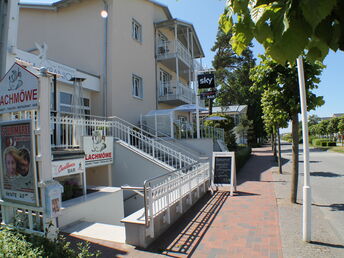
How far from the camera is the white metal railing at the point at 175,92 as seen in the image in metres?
16.0

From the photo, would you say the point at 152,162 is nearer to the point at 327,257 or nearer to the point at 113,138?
the point at 113,138

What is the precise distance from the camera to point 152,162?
9.26 meters

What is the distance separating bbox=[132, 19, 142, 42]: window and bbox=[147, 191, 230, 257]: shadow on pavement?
431 inches

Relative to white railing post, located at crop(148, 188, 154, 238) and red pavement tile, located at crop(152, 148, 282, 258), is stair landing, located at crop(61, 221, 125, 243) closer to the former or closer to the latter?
white railing post, located at crop(148, 188, 154, 238)

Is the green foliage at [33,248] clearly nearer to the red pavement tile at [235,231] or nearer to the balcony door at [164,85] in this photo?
the red pavement tile at [235,231]

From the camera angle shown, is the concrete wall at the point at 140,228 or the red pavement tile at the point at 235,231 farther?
the concrete wall at the point at 140,228

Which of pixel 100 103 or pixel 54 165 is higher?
pixel 100 103

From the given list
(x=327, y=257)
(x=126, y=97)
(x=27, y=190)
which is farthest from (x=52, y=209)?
(x=126, y=97)

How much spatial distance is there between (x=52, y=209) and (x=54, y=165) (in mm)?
2784

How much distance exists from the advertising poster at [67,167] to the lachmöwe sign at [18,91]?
2.43 meters

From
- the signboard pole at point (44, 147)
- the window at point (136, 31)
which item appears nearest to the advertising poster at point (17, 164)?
the signboard pole at point (44, 147)

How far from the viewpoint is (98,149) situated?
28.2 feet

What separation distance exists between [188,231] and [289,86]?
5048mm

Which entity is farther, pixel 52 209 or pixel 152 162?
pixel 152 162
